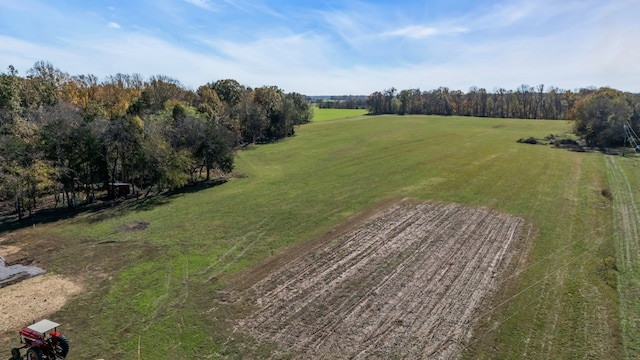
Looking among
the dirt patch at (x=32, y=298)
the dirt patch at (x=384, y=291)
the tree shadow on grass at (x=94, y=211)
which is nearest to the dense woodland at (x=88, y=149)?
the tree shadow on grass at (x=94, y=211)

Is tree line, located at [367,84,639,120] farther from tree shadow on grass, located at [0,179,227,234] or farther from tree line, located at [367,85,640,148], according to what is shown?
tree shadow on grass, located at [0,179,227,234]

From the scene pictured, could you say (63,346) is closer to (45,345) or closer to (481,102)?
(45,345)

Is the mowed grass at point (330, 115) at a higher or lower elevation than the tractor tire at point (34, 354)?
higher

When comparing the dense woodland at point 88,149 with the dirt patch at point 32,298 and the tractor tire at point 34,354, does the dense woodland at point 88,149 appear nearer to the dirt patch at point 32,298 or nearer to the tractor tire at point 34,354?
the dirt patch at point 32,298

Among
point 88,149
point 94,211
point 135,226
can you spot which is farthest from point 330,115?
point 135,226

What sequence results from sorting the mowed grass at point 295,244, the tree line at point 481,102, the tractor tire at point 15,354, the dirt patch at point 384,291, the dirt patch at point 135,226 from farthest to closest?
the tree line at point 481,102
the dirt patch at point 135,226
the mowed grass at point 295,244
the dirt patch at point 384,291
the tractor tire at point 15,354

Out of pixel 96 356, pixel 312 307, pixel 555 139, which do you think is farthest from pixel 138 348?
pixel 555 139

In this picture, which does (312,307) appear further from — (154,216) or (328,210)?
(154,216)
